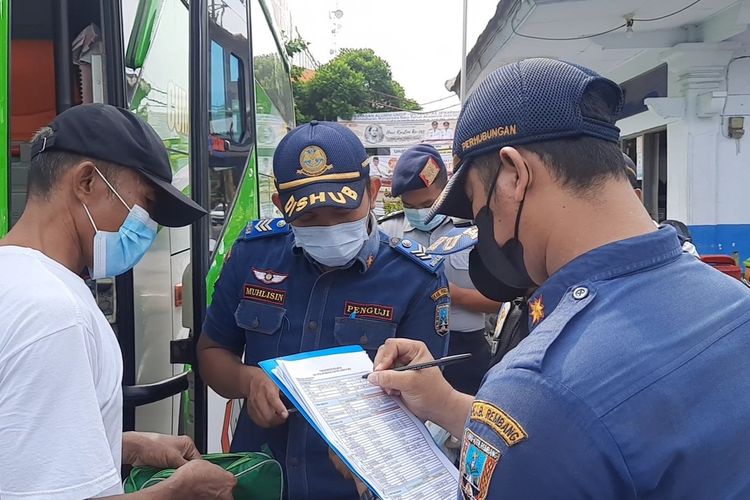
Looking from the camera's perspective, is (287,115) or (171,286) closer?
(171,286)

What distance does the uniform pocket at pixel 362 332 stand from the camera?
1.78 m

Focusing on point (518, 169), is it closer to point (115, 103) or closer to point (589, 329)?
point (589, 329)

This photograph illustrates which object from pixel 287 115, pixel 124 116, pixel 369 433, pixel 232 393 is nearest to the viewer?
pixel 369 433

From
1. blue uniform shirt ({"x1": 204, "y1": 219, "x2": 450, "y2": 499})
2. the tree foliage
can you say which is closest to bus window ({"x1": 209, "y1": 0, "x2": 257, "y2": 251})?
blue uniform shirt ({"x1": 204, "y1": 219, "x2": 450, "y2": 499})

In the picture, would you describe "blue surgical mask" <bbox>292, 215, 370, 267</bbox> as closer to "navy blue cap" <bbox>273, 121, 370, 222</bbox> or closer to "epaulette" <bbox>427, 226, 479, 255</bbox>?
"navy blue cap" <bbox>273, 121, 370, 222</bbox>

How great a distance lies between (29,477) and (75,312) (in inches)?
10.6

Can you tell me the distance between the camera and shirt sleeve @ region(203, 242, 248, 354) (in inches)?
74.9

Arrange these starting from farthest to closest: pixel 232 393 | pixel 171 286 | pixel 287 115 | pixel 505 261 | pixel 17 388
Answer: pixel 287 115
pixel 171 286
pixel 232 393
pixel 505 261
pixel 17 388

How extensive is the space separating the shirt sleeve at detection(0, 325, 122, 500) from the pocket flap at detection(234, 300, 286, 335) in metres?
0.74

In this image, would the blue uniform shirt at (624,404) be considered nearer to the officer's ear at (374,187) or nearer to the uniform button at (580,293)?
the uniform button at (580,293)

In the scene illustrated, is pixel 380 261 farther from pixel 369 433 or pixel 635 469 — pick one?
pixel 635 469

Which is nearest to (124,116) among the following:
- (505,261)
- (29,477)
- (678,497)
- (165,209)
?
(165,209)

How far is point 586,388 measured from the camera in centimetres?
79

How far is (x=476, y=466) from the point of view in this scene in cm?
87
